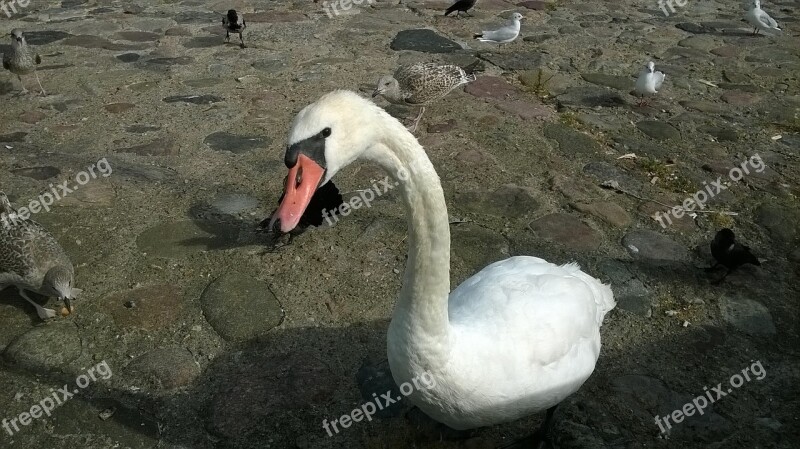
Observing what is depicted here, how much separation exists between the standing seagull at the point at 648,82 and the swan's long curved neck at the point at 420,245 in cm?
513

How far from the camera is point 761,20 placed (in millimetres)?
8797

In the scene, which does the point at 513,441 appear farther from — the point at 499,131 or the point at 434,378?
the point at 499,131

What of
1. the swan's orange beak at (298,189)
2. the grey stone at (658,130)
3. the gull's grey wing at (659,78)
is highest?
the swan's orange beak at (298,189)

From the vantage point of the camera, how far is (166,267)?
13.9 ft

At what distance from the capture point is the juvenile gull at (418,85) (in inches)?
248

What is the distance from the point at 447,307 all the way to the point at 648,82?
16.7 feet

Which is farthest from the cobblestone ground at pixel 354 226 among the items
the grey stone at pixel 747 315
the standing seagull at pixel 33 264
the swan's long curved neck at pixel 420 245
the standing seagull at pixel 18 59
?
the swan's long curved neck at pixel 420 245

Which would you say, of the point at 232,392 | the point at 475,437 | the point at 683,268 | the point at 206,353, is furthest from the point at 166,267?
the point at 683,268

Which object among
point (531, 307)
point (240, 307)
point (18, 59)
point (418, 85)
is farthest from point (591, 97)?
point (18, 59)

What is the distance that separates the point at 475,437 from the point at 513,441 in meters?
0.20

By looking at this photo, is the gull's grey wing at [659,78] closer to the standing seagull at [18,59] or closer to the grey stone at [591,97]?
the grey stone at [591,97]

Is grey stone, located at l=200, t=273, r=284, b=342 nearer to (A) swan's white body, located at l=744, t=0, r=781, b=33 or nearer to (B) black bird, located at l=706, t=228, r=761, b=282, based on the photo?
(B) black bird, located at l=706, t=228, r=761, b=282

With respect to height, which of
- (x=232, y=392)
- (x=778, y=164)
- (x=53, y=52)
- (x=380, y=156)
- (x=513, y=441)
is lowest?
(x=778, y=164)

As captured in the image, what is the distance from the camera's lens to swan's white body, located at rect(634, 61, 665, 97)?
6.68m
